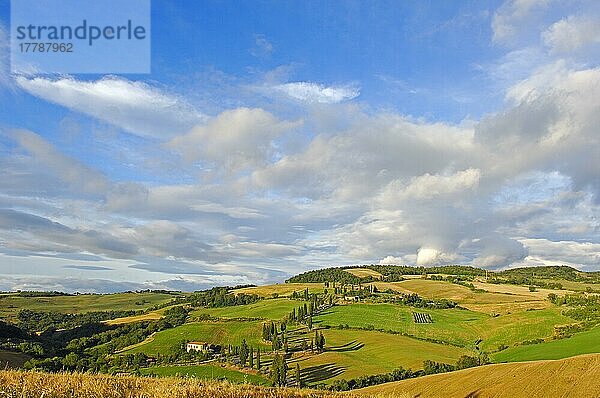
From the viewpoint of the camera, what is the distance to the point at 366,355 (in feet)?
348

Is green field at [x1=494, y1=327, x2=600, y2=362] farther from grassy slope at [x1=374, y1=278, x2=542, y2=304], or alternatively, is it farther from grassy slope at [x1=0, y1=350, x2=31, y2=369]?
grassy slope at [x1=0, y1=350, x2=31, y2=369]

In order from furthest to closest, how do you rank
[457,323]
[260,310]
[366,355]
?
[260,310], [457,323], [366,355]

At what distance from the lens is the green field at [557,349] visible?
85.7 meters

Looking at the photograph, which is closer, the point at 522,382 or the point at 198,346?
the point at 522,382

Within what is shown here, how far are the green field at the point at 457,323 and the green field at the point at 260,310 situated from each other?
537 inches

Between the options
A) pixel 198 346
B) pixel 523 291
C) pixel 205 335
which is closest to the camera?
pixel 198 346

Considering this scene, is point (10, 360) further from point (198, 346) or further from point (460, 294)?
point (460, 294)

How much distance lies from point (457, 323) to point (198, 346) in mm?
69885

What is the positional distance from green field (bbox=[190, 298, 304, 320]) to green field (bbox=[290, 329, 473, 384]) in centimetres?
3060

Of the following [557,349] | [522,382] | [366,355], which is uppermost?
[522,382]

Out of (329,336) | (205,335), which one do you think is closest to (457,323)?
(329,336)

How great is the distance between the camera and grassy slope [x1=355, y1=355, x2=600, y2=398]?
143 ft

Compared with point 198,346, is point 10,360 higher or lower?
higher

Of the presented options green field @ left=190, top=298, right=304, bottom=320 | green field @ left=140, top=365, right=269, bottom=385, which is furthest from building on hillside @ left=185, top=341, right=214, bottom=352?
green field @ left=190, top=298, right=304, bottom=320
